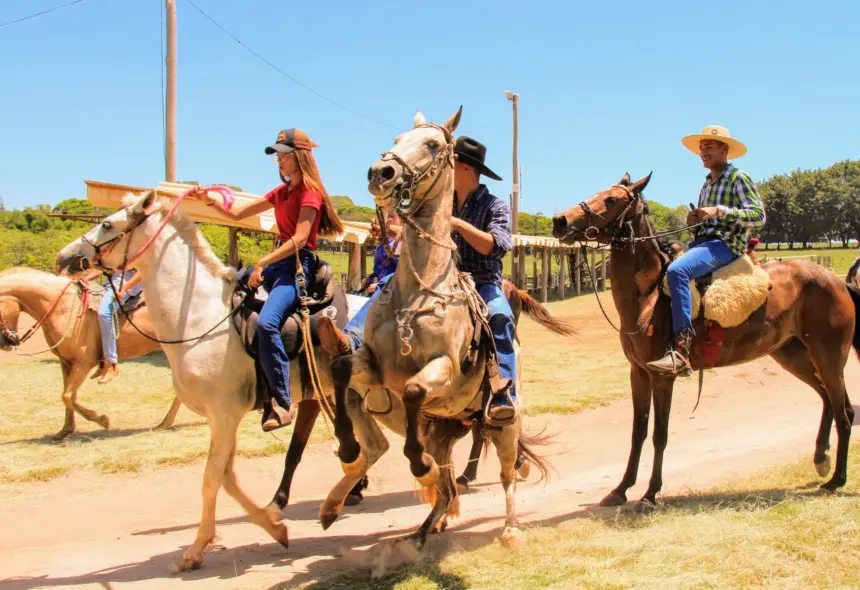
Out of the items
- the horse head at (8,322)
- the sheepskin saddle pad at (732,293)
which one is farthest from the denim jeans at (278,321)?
the horse head at (8,322)

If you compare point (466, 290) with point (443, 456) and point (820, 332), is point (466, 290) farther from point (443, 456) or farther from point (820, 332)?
point (820, 332)

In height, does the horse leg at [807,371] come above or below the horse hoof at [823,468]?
above

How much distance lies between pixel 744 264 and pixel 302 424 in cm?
436

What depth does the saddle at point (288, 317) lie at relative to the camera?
17.5 ft

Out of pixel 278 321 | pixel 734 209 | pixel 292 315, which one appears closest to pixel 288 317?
pixel 292 315

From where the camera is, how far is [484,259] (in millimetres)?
5168

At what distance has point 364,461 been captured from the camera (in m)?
4.78

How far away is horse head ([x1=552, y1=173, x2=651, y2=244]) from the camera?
605 centimetres

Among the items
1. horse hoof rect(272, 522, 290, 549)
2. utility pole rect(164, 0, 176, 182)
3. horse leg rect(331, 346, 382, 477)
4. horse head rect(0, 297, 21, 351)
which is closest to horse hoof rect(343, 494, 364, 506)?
horse hoof rect(272, 522, 290, 549)

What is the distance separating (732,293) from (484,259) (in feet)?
8.75

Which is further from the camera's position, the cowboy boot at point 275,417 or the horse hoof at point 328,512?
the cowboy boot at point 275,417

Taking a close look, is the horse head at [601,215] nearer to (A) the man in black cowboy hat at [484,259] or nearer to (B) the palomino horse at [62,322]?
(A) the man in black cowboy hat at [484,259]

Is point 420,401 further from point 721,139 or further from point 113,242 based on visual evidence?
point 721,139

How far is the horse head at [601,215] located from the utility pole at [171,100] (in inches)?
366
